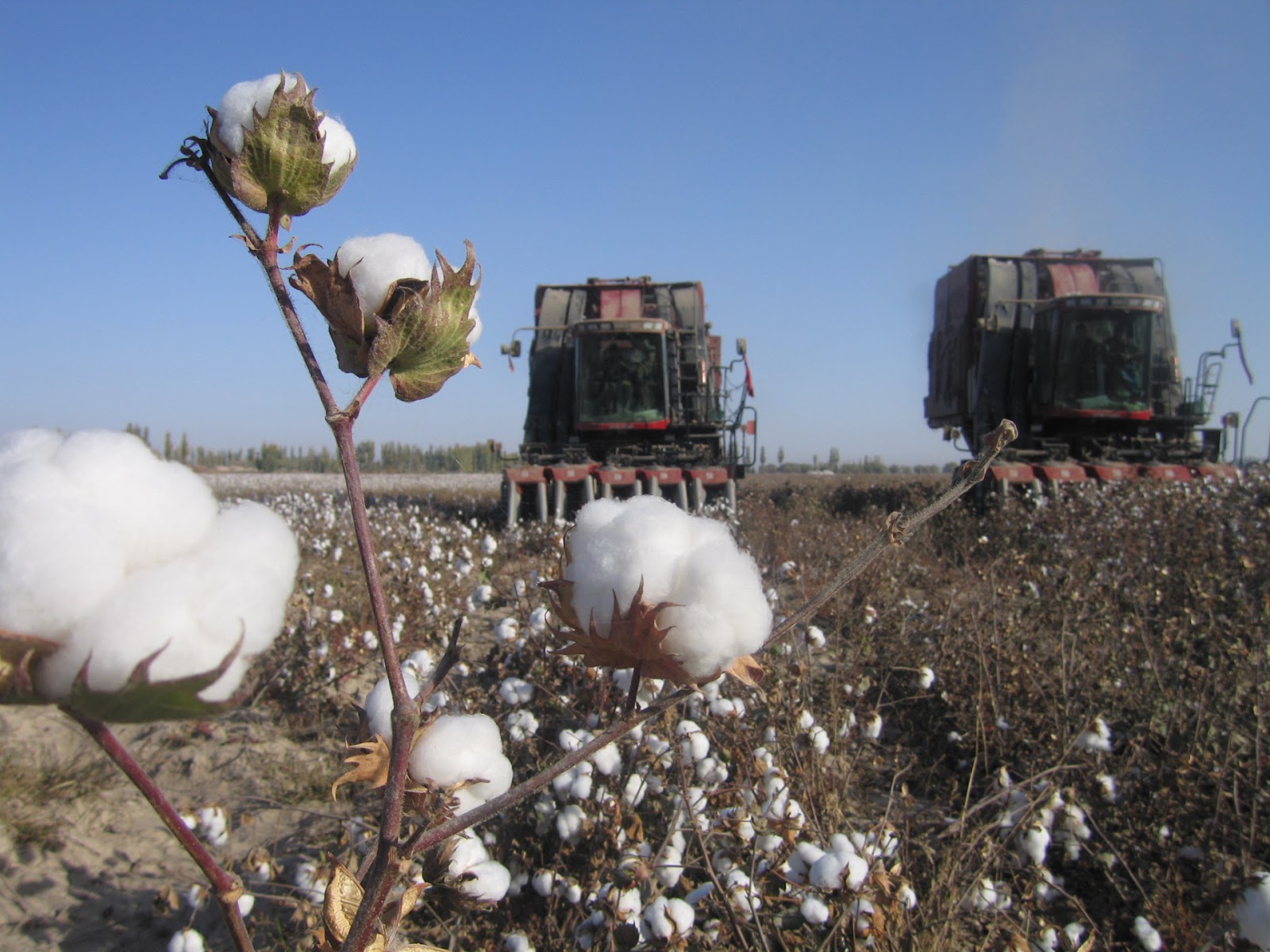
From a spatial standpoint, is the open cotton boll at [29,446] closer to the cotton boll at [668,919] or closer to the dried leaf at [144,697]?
the dried leaf at [144,697]

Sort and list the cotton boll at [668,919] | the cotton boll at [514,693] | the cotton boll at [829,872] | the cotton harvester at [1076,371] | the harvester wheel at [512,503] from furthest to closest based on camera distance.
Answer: the cotton harvester at [1076,371]
the harvester wheel at [512,503]
the cotton boll at [514,693]
the cotton boll at [668,919]
the cotton boll at [829,872]

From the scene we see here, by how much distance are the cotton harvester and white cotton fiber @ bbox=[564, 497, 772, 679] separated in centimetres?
887

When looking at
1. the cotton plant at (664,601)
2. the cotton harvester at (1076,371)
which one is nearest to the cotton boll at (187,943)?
the cotton plant at (664,601)

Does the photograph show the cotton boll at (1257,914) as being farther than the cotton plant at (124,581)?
Yes

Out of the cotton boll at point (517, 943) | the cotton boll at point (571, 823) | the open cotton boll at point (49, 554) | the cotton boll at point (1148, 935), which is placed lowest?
the cotton boll at point (1148, 935)

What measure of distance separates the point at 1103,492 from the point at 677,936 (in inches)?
304

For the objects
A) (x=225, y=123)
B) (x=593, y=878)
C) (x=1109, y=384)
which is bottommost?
(x=593, y=878)

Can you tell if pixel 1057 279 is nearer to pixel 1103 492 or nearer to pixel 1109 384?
pixel 1109 384

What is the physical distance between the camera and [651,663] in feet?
1.89

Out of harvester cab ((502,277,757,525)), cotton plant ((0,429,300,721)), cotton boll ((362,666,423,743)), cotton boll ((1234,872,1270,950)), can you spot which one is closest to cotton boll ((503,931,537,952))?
cotton boll ((362,666,423,743))

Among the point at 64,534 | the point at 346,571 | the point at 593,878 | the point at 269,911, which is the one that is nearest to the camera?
the point at 64,534

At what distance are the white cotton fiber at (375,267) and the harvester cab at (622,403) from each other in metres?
7.81

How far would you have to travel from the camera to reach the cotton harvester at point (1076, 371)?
9.85 m

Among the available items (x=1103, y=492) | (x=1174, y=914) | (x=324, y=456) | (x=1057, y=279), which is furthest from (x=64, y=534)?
(x=324, y=456)
